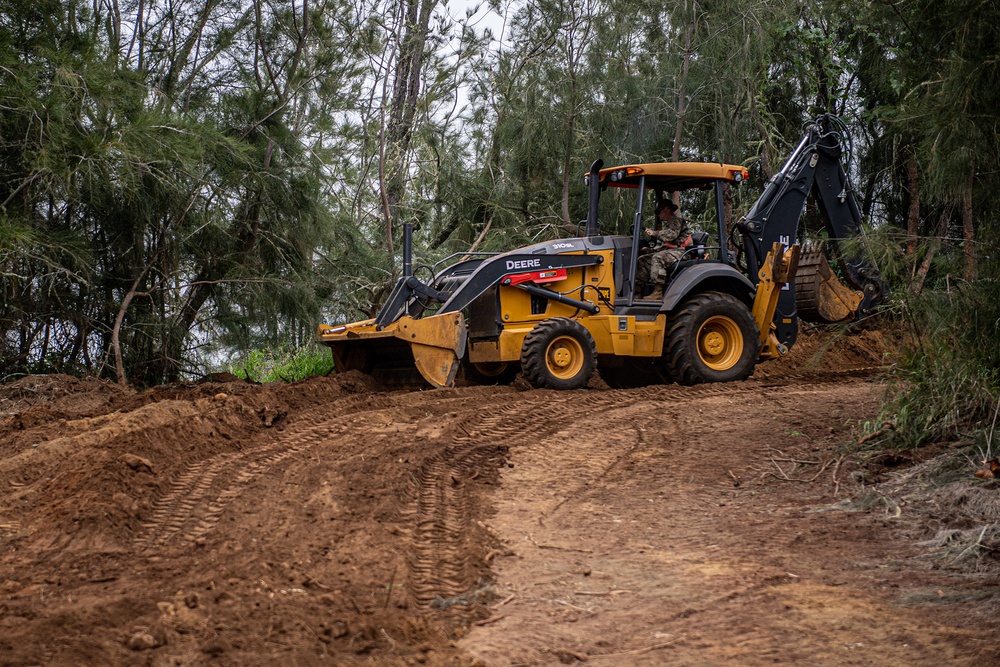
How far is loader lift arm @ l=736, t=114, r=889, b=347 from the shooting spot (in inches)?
461

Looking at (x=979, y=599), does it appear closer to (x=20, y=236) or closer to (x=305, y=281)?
(x=20, y=236)

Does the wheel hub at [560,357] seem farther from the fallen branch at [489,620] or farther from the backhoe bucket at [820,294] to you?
the fallen branch at [489,620]

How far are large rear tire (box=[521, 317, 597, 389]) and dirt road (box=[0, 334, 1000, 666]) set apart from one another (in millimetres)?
1323

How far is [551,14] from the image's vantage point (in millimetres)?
14984

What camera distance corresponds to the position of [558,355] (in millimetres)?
10469

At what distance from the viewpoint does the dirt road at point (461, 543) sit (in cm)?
373

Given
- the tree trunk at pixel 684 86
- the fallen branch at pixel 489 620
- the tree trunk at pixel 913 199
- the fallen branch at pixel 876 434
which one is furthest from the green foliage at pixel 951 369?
the tree trunk at pixel 684 86

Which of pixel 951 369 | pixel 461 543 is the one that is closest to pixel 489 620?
pixel 461 543

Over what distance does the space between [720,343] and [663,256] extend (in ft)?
3.92

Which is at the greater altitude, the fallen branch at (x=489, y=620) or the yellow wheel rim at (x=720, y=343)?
the yellow wheel rim at (x=720, y=343)

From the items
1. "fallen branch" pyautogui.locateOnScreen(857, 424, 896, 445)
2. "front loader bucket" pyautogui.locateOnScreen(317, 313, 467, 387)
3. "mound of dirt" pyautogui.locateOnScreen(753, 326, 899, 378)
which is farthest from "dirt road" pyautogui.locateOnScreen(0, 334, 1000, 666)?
"mound of dirt" pyautogui.locateOnScreen(753, 326, 899, 378)

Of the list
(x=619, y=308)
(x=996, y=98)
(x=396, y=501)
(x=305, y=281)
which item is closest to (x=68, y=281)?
(x=305, y=281)

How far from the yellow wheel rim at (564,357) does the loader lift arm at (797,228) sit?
2698 mm

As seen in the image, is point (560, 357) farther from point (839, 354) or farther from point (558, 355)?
point (839, 354)
